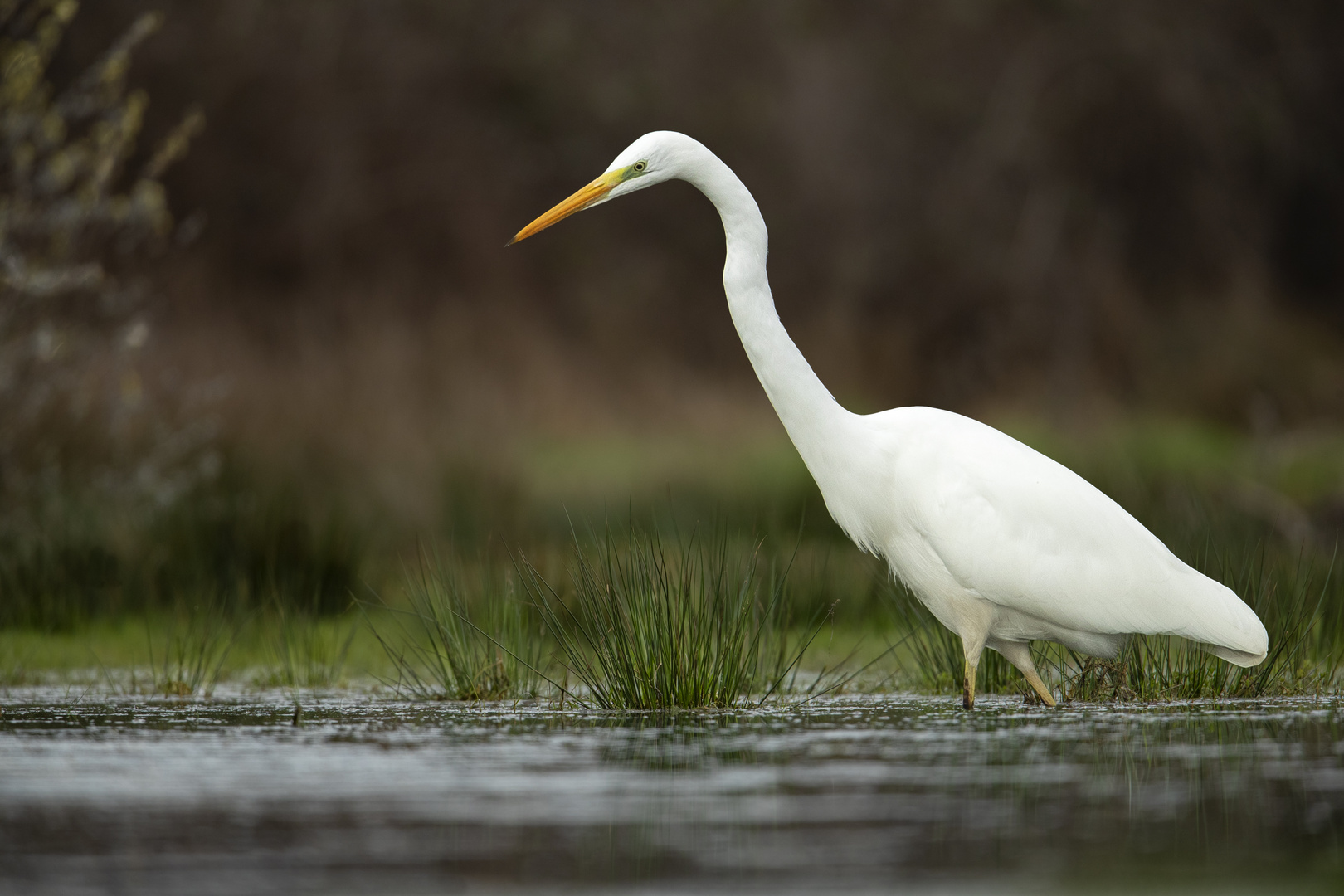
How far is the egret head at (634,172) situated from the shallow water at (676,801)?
5.46 feet

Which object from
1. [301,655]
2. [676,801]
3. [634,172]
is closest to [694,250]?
→ [301,655]

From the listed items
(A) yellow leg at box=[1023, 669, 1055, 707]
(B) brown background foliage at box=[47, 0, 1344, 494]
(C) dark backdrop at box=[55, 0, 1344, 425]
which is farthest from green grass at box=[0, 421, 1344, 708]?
(C) dark backdrop at box=[55, 0, 1344, 425]

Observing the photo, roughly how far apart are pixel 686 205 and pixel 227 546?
13442 millimetres

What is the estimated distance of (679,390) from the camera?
52.2ft

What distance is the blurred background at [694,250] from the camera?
427 inches

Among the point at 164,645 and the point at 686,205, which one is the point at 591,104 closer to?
the point at 686,205

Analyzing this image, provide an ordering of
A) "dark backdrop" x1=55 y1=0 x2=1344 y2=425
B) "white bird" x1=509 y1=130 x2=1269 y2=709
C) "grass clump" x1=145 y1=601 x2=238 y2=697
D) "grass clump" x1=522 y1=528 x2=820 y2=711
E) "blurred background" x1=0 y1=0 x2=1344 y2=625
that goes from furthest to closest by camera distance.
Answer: "dark backdrop" x1=55 y1=0 x2=1344 y2=425 < "blurred background" x1=0 y1=0 x2=1344 y2=625 < "grass clump" x1=145 y1=601 x2=238 y2=697 < "white bird" x1=509 y1=130 x2=1269 y2=709 < "grass clump" x1=522 y1=528 x2=820 y2=711

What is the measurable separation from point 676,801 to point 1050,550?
7.02ft

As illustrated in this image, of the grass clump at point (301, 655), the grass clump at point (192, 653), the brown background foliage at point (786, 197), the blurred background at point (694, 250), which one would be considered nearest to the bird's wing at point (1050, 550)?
the grass clump at point (301, 655)

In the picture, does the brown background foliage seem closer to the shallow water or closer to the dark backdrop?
the dark backdrop

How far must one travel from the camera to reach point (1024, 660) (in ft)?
18.2

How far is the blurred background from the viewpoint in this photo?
35.6ft

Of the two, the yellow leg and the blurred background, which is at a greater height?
the blurred background

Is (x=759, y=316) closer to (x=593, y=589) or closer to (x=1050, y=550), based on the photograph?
(x=593, y=589)
